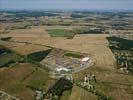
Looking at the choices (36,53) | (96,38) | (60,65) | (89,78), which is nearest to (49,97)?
(89,78)

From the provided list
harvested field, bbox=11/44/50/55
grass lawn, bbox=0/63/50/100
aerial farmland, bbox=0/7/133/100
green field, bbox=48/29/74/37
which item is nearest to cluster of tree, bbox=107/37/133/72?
aerial farmland, bbox=0/7/133/100

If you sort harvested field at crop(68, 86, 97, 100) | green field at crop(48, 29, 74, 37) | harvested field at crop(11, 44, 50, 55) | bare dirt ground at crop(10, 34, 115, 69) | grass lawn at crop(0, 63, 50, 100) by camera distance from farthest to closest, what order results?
1. green field at crop(48, 29, 74, 37)
2. harvested field at crop(11, 44, 50, 55)
3. bare dirt ground at crop(10, 34, 115, 69)
4. grass lawn at crop(0, 63, 50, 100)
5. harvested field at crop(68, 86, 97, 100)

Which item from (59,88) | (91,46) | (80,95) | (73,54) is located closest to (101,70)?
(59,88)

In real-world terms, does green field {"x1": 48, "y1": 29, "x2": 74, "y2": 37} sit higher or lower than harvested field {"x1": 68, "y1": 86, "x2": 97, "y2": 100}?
lower

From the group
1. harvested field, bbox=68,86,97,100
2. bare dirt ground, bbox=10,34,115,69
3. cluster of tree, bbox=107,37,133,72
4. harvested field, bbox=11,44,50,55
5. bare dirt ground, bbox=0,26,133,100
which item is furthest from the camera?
harvested field, bbox=11,44,50,55

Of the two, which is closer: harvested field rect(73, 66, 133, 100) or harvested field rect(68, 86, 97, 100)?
harvested field rect(68, 86, 97, 100)

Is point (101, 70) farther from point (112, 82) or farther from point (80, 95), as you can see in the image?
point (80, 95)

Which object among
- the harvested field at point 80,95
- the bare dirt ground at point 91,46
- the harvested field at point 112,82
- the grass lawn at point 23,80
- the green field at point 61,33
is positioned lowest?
the green field at point 61,33

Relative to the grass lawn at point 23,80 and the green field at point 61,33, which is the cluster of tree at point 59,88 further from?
the green field at point 61,33

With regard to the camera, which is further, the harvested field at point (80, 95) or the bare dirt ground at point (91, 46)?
the bare dirt ground at point (91, 46)

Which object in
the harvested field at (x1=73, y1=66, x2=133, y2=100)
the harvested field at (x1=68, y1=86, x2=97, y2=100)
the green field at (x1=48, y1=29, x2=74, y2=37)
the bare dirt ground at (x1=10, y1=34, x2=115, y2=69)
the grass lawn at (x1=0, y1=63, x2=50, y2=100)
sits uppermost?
the grass lawn at (x1=0, y1=63, x2=50, y2=100)

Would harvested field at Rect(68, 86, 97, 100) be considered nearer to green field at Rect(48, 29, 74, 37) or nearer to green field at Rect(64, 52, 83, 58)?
green field at Rect(64, 52, 83, 58)

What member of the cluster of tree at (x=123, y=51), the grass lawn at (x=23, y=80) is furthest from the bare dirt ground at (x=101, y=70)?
the grass lawn at (x=23, y=80)
